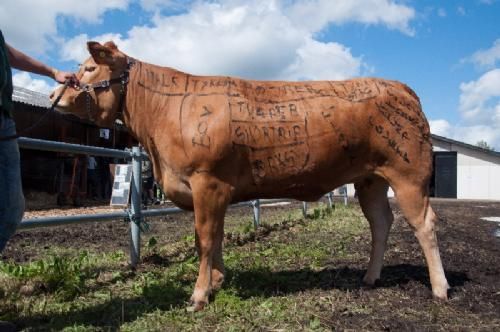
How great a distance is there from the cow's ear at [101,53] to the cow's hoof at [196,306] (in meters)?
2.16

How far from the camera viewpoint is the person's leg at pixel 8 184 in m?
3.22

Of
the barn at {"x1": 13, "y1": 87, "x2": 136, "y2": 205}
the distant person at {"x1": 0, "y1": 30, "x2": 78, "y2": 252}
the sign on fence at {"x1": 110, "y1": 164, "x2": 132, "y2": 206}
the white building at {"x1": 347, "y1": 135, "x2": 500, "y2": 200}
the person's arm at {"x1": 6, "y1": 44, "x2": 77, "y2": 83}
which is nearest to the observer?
the distant person at {"x1": 0, "y1": 30, "x2": 78, "y2": 252}

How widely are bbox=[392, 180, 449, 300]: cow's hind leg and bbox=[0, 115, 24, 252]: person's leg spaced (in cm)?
306

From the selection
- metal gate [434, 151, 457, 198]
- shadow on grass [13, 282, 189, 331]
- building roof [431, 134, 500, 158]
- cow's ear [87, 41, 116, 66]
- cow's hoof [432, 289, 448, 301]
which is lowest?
shadow on grass [13, 282, 189, 331]

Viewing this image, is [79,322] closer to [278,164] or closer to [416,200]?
[278,164]

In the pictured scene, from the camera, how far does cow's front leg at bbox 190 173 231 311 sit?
13.7 ft

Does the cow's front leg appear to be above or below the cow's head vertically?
below

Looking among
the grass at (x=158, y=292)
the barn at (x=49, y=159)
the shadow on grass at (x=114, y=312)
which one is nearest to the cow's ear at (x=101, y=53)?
the grass at (x=158, y=292)

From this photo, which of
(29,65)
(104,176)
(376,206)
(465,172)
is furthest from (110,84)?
(465,172)

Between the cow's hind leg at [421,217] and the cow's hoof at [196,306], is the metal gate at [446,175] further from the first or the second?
the cow's hoof at [196,306]

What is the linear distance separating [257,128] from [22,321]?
7.66 ft

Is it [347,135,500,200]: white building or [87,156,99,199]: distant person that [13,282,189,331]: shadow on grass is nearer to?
[87,156,99,199]: distant person

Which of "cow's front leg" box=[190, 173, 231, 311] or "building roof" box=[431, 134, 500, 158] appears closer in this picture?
"cow's front leg" box=[190, 173, 231, 311]

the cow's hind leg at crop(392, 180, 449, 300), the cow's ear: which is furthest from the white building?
the cow's ear
